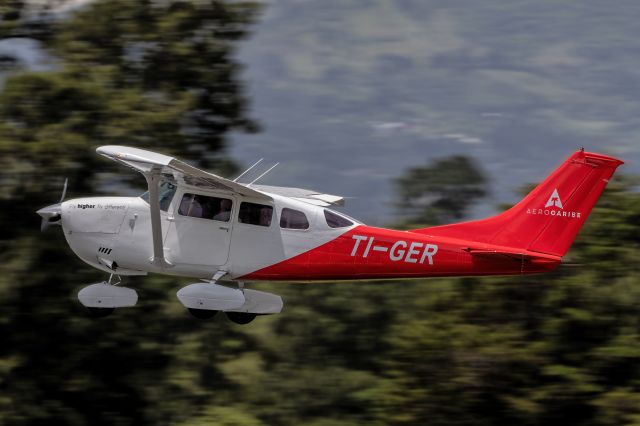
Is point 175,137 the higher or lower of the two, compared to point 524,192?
higher

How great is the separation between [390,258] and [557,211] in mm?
2524

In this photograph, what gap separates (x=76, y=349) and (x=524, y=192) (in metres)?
11.8

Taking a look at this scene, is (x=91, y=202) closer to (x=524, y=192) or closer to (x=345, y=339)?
(x=524, y=192)

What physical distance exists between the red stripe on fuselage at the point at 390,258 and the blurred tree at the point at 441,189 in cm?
3831

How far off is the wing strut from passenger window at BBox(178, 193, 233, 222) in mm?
406

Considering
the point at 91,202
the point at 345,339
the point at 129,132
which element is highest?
the point at 129,132

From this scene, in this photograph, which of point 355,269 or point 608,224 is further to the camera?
point 608,224

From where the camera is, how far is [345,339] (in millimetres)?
30859

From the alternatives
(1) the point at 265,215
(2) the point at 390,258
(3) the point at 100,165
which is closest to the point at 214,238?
(1) the point at 265,215

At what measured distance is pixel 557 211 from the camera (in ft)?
52.5

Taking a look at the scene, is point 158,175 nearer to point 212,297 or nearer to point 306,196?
point 212,297

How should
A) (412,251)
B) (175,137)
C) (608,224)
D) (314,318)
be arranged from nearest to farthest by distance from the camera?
(412,251) → (608,224) → (175,137) → (314,318)

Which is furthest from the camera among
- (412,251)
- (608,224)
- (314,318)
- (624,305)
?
(314,318)

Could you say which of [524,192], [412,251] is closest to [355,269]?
[412,251]
